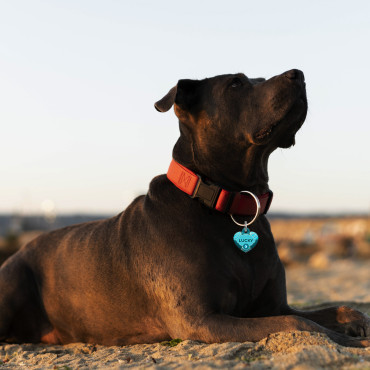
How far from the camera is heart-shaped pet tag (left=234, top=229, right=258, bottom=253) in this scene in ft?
13.5

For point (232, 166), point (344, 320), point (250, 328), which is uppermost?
point (232, 166)

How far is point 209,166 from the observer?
4.30 meters

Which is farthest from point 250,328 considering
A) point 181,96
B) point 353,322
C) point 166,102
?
point 181,96

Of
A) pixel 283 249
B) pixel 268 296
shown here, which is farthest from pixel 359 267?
pixel 268 296

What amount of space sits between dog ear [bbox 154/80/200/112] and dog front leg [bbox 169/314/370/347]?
1629 mm

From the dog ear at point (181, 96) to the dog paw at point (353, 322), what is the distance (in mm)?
2074

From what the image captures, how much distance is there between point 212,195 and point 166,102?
2.67 feet

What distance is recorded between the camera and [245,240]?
412cm

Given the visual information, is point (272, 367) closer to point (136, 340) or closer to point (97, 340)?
point (136, 340)

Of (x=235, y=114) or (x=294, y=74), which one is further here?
(x=235, y=114)

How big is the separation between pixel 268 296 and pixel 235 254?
1.79 ft

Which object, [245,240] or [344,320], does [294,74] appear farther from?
[344,320]

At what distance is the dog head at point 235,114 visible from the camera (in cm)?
412

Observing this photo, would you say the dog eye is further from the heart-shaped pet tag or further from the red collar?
the heart-shaped pet tag
